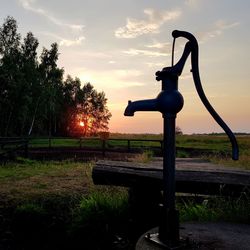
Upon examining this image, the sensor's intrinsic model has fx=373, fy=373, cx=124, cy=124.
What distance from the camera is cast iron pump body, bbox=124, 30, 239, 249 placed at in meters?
2.22

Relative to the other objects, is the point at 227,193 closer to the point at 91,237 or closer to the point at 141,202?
the point at 141,202

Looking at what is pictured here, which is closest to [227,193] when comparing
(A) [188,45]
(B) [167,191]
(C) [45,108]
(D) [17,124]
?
(B) [167,191]

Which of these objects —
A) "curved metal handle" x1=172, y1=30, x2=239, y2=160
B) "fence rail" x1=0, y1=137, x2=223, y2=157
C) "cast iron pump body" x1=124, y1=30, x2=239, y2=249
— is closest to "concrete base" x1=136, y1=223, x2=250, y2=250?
"cast iron pump body" x1=124, y1=30, x2=239, y2=249

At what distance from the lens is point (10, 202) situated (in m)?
6.62

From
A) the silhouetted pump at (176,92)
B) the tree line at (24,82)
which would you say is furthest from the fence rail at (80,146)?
the silhouetted pump at (176,92)

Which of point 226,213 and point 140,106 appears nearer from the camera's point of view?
point 140,106

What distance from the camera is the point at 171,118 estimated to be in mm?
2240

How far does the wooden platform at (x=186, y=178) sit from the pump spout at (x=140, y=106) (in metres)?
1.78

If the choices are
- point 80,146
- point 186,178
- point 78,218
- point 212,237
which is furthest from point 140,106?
point 80,146

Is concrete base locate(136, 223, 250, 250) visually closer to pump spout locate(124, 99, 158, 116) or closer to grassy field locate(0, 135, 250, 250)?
pump spout locate(124, 99, 158, 116)

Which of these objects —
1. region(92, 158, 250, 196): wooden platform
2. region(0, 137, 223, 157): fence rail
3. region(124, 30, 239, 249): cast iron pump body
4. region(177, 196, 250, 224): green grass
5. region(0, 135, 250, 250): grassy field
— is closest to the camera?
region(124, 30, 239, 249): cast iron pump body

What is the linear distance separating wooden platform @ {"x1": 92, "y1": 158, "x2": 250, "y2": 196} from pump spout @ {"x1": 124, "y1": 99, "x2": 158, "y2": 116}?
1.78 meters

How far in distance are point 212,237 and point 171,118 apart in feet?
2.81

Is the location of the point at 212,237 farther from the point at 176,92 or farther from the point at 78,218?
the point at 78,218
